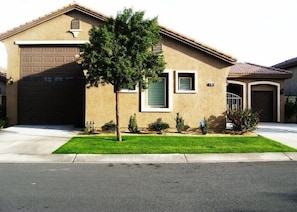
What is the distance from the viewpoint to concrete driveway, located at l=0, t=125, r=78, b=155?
42.8ft

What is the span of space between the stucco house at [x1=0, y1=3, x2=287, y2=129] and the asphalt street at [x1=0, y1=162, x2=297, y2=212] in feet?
26.2

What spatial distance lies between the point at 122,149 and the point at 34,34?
11.6 metres

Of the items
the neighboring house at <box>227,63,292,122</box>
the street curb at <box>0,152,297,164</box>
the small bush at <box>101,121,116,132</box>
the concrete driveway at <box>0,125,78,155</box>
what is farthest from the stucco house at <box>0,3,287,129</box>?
the neighboring house at <box>227,63,292,122</box>

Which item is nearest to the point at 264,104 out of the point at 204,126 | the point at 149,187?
the point at 204,126

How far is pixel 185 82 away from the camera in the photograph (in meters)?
19.4

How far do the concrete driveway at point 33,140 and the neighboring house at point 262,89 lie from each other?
12137 millimetres

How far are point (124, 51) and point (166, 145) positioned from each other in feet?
12.3

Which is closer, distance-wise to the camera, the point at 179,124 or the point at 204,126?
the point at 204,126

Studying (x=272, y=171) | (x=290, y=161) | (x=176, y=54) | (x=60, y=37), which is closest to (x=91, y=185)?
(x=272, y=171)

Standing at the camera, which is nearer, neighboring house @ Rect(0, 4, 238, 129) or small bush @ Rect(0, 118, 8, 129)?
neighboring house @ Rect(0, 4, 238, 129)

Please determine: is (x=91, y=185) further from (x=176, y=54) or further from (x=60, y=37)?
(x=60, y=37)

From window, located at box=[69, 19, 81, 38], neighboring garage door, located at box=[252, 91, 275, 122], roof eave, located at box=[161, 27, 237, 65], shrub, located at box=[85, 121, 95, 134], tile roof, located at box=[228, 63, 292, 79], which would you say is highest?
window, located at box=[69, 19, 81, 38]

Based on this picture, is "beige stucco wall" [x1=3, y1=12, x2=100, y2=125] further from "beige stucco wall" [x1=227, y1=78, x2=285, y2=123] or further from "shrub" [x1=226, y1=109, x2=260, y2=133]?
"beige stucco wall" [x1=227, y1=78, x2=285, y2=123]

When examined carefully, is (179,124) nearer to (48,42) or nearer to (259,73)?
(48,42)
